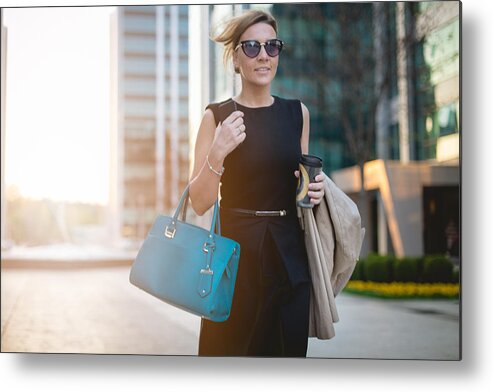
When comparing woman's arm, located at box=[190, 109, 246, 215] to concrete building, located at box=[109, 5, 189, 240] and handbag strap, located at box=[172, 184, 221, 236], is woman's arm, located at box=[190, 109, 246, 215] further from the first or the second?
concrete building, located at box=[109, 5, 189, 240]

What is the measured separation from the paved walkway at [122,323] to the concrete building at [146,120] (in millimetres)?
467

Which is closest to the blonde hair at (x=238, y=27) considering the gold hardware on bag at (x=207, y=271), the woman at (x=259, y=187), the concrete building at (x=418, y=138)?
the woman at (x=259, y=187)

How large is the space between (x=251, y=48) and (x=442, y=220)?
233cm

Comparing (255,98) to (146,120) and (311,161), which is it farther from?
(146,120)

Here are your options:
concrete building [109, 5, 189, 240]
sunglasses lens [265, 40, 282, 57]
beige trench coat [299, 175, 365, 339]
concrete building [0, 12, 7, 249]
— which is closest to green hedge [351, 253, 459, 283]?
concrete building [109, 5, 189, 240]

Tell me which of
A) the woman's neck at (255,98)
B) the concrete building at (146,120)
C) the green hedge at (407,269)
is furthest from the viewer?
the green hedge at (407,269)

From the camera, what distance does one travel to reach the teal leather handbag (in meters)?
2.58

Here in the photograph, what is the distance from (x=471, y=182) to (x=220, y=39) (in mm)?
1551

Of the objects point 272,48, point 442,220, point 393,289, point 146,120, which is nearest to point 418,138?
point 393,289

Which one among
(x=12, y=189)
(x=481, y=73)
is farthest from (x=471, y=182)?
(x=12, y=189)

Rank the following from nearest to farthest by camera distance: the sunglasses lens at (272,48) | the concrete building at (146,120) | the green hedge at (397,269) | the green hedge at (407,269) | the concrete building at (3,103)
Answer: the sunglasses lens at (272,48)
the concrete building at (3,103)
the concrete building at (146,120)
the green hedge at (397,269)
the green hedge at (407,269)

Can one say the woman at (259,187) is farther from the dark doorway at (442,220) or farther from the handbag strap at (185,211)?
the dark doorway at (442,220)

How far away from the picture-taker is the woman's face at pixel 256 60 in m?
2.78

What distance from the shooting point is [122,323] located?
451 cm
